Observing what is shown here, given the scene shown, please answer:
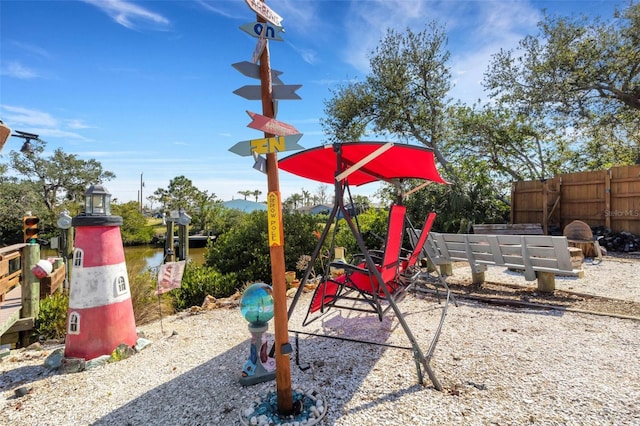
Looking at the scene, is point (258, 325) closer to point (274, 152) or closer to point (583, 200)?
point (274, 152)

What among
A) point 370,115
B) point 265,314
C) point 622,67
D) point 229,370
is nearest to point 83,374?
point 229,370

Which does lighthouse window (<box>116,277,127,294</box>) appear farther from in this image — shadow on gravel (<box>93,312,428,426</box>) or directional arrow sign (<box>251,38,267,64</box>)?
directional arrow sign (<box>251,38,267,64</box>)

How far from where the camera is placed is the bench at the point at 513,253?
16.2ft

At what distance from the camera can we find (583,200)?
36.4 feet

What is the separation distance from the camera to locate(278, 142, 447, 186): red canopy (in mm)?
2830

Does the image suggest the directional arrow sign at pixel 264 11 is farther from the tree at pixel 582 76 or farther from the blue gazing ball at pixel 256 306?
the tree at pixel 582 76

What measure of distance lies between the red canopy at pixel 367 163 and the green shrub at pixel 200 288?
3.82 m

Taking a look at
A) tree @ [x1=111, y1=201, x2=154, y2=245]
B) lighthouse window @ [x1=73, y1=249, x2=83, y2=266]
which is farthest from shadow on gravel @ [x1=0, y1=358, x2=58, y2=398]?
tree @ [x1=111, y1=201, x2=154, y2=245]

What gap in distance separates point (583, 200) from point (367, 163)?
37.1 feet

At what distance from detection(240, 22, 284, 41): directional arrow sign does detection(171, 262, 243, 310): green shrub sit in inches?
221

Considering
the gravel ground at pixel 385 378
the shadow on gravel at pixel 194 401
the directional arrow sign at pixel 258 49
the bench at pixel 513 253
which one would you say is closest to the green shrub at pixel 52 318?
the gravel ground at pixel 385 378

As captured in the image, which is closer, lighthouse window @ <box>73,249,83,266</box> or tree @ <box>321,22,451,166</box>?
lighthouse window @ <box>73,249,83,266</box>

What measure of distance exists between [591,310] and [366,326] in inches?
120

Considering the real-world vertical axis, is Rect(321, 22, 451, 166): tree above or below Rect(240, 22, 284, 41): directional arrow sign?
above
